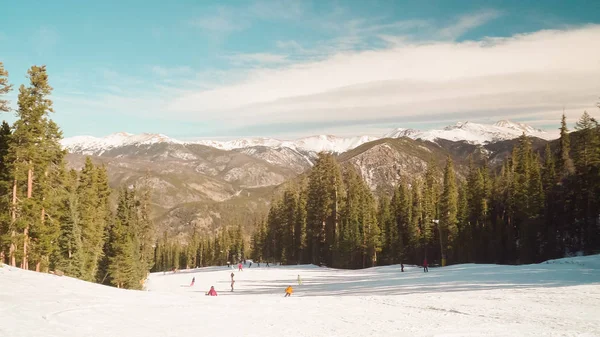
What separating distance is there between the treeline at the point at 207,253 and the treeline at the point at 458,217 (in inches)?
2340

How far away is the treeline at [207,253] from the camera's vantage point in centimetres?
15482

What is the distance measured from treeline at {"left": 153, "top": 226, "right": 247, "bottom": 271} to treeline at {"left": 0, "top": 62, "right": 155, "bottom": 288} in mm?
92056

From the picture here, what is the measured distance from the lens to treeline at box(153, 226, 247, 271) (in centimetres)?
15482

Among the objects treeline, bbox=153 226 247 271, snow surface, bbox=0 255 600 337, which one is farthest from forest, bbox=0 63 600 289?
treeline, bbox=153 226 247 271

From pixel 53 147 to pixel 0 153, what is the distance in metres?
4.26

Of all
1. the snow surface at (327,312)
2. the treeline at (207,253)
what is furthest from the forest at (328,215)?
the treeline at (207,253)

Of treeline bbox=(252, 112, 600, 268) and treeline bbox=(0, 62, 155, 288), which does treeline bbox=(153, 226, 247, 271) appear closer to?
treeline bbox=(252, 112, 600, 268)

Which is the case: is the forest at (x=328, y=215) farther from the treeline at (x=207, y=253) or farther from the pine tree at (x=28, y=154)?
the treeline at (x=207, y=253)

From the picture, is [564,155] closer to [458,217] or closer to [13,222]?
[458,217]

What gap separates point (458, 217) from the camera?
83562 mm

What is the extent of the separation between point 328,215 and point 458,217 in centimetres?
2539

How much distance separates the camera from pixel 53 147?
Answer: 133 ft

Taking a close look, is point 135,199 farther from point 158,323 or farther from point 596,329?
point 596,329

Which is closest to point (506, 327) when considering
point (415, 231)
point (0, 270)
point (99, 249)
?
point (0, 270)
